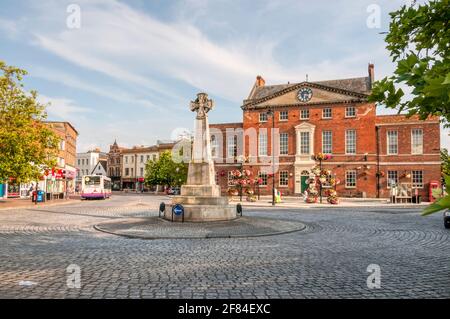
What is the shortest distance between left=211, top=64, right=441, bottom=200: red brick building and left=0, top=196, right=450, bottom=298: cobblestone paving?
29807 millimetres

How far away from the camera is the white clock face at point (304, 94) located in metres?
43.8

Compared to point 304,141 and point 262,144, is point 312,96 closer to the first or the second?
point 304,141

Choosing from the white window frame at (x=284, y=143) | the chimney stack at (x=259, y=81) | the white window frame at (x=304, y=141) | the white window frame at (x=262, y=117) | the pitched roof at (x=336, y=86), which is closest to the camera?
the pitched roof at (x=336, y=86)

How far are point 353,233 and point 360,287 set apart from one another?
7.44 m

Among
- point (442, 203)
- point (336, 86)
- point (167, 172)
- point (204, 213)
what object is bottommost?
point (204, 213)

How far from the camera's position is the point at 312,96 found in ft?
143

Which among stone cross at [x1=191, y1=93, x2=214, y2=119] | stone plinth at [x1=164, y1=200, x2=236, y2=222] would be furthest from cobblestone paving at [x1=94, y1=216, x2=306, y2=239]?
stone cross at [x1=191, y1=93, x2=214, y2=119]

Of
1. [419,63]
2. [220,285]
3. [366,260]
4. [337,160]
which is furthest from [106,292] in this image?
[337,160]

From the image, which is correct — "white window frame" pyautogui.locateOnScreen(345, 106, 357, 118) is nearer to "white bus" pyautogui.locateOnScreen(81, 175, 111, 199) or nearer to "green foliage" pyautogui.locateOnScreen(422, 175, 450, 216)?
"white bus" pyautogui.locateOnScreen(81, 175, 111, 199)

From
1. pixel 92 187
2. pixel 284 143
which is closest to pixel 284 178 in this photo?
pixel 284 143

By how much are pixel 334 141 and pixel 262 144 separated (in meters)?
9.00

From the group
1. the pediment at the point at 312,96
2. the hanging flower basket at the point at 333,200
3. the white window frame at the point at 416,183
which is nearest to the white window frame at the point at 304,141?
the pediment at the point at 312,96

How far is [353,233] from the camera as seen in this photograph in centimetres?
1280

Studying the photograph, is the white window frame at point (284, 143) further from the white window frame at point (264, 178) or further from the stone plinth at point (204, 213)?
the stone plinth at point (204, 213)
